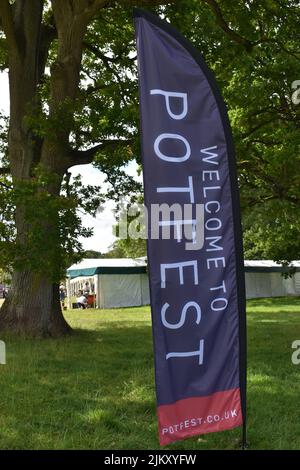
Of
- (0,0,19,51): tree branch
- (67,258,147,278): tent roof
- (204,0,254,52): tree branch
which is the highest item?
(0,0,19,51): tree branch

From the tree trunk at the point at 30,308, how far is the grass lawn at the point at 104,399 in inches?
50.4

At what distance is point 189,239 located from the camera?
4.96 meters

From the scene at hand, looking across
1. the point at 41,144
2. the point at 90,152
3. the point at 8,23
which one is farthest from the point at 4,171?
the point at 8,23

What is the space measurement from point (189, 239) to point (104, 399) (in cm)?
321

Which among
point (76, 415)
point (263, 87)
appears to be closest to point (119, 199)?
point (263, 87)

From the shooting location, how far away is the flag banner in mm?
4773

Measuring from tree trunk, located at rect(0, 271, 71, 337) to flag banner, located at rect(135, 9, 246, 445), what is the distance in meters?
9.41

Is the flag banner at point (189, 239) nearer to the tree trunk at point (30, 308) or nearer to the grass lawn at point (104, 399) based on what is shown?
the grass lawn at point (104, 399)

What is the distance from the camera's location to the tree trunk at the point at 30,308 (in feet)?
45.4
